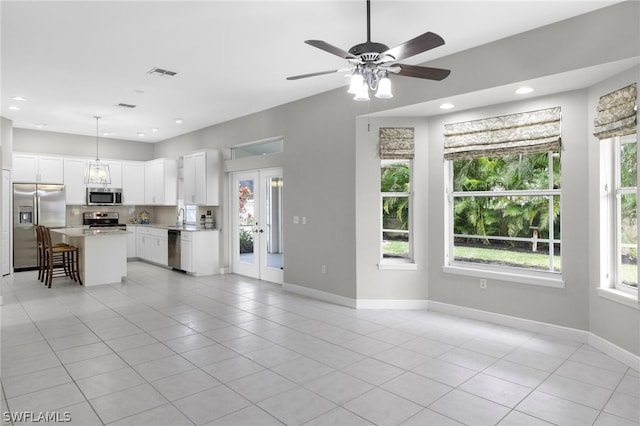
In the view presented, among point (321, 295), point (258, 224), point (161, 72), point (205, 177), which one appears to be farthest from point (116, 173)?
point (321, 295)

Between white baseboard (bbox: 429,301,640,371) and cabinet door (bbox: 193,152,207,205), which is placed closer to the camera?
white baseboard (bbox: 429,301,640,371)

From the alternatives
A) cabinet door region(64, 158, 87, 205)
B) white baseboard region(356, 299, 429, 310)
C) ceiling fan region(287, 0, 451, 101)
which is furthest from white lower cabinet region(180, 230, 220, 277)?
ceiling fan region(287, 0, 451, 101)

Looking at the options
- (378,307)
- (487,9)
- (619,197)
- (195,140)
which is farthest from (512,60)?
(195,140)

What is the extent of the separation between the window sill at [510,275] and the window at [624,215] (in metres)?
0.52

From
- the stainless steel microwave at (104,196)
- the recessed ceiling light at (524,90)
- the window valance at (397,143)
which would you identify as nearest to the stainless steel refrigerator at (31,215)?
the stainless steel microwave at (104,196)

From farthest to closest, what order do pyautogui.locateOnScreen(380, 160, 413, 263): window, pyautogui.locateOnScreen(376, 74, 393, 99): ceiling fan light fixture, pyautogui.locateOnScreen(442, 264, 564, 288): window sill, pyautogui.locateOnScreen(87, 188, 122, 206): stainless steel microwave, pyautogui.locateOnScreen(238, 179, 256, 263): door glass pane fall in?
pyautogui.locateOnScreen(87, 188, 122, 206): stainless steel microwave
pyautogui.locateOnScreen(238, 179, 256, 263): door glass pane
pyautogui.locateOnScreen(380, 160, 413, 263): window
pyautogui.locateOnScreen(442, 264, 564, 288): window sill
pyautogui.locateOnScreen(376, 74, 393, 99): ceiling fan light fixture

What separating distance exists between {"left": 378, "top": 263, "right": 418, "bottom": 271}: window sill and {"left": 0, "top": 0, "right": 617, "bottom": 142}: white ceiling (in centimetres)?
228

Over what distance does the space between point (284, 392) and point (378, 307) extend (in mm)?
2553

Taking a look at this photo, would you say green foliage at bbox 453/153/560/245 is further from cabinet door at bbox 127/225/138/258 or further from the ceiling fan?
cabinet door at bbox 127/225/138/258

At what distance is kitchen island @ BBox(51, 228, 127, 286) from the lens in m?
6.58

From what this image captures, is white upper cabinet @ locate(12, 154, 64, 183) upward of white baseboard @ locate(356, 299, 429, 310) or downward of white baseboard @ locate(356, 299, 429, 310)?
upward

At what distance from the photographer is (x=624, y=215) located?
3658mm

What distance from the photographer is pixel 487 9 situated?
335 cm

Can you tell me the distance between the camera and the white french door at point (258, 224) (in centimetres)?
693
